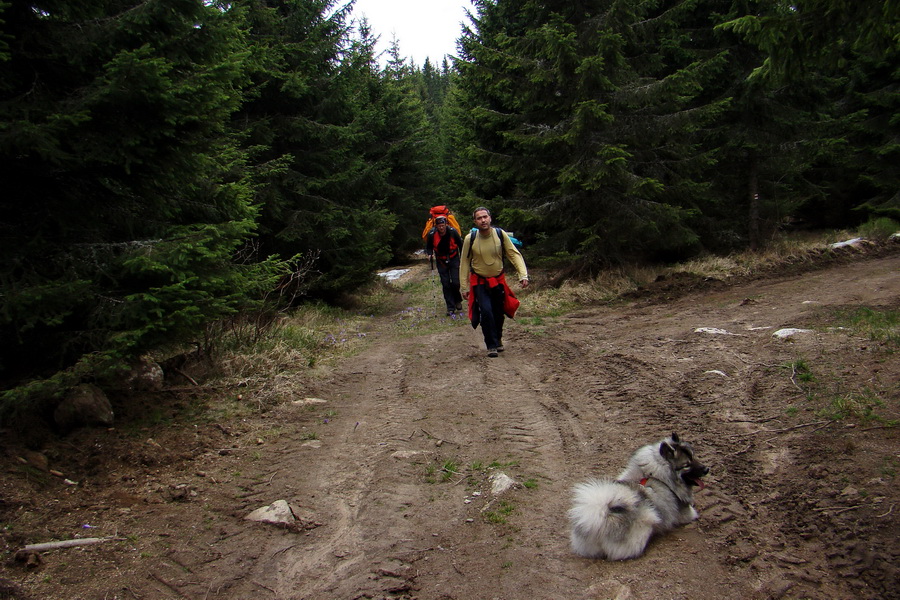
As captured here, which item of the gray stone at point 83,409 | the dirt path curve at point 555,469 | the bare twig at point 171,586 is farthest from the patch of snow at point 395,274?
the bare twig at point 171,586

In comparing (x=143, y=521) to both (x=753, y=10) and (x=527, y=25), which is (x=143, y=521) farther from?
(x=753, y=10)

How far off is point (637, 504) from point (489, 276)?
5024 mm

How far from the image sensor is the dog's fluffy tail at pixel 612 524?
2.99m

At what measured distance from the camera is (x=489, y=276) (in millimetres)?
7805

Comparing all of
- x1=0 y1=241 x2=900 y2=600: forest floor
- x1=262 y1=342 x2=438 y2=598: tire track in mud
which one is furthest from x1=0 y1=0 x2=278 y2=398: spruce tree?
x1=262 y1=342 x2=438 y2=598: tire track in mud

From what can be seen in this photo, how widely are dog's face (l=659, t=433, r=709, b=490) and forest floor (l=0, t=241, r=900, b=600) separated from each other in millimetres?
317

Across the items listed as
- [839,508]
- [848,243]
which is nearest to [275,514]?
[839,508]

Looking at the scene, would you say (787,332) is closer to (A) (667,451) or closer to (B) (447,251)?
(A) (667,451)

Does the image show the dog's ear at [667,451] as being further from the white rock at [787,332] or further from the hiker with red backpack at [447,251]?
the hiker with red backpack at [447,251]

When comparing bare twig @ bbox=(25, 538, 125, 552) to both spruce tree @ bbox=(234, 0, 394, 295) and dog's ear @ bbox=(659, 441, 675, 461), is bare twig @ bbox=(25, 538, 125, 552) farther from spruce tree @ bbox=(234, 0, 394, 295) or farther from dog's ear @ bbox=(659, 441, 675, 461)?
spruce tree @ bbox=(234, 0, 394, 295)

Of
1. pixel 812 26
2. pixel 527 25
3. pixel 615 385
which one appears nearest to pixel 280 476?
pixel 615 385

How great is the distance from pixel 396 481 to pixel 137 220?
11.7ft

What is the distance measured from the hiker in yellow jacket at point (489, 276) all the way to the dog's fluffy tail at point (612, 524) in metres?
4.72

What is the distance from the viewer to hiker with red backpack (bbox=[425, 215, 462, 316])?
11164mm
